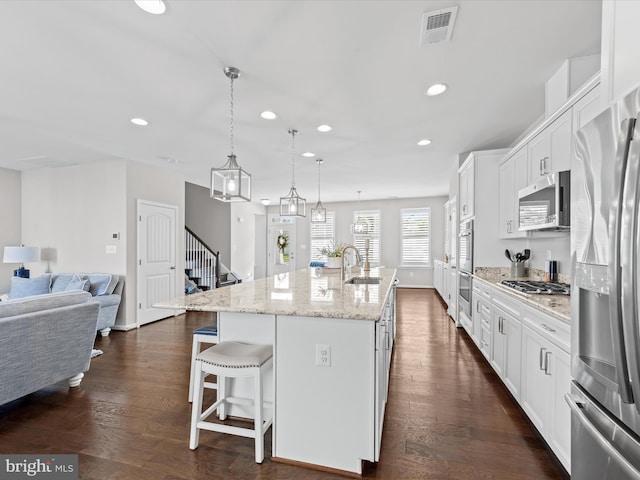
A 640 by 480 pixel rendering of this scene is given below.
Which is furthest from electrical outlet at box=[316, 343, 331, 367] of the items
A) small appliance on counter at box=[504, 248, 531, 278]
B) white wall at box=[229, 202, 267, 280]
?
white wall at box=[229, 202, 267, 280]

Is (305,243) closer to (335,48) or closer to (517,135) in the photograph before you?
(517,135)

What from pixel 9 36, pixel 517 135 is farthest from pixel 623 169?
pixel 517 135

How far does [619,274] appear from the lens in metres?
0.93

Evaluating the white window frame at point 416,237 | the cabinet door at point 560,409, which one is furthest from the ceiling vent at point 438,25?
the white window frame at point 416,237

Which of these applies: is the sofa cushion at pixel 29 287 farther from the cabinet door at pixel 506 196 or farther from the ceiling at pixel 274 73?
the cabinet door at pixel 506 196

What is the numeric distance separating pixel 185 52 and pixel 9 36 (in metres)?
1.08

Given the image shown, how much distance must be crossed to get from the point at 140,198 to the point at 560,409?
220 inches

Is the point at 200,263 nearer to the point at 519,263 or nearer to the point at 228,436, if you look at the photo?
the point at 228,436

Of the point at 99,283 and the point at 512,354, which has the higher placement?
the point at 99,283

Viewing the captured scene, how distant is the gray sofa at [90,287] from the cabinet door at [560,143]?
556cm

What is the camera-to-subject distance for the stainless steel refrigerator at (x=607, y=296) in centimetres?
90

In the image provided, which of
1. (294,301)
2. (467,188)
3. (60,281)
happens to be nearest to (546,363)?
(294,301)

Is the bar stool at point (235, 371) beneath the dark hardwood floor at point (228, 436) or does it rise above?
above

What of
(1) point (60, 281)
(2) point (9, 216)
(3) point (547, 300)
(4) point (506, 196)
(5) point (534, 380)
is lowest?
(5) point (534, 380)
